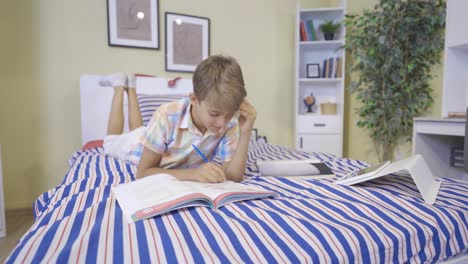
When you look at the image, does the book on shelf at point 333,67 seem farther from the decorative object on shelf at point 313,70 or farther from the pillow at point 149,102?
the pillow at point 149,102

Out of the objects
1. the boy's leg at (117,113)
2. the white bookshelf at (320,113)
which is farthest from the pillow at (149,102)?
the white bookshelf at (320,113)

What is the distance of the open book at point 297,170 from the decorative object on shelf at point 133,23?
1686mm

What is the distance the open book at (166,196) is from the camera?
2.05ft

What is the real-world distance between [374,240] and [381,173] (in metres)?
0.32

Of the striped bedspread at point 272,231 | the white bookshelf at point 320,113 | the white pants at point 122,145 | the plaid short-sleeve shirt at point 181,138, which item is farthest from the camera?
the white bookshelf at point 320,113

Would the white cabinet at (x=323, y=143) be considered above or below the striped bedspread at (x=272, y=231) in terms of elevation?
below

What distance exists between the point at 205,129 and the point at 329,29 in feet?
6.75

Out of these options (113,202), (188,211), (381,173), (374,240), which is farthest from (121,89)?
(374,240)

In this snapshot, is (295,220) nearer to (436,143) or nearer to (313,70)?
(436,143)

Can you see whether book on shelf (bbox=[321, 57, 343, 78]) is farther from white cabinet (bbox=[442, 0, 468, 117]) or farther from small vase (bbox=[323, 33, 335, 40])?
white cabinet (bbox=[442, 0, 468, 117])

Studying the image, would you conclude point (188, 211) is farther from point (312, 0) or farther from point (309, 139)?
point (312, 0)

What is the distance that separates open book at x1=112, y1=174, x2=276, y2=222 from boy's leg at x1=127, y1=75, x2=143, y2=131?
117 cm

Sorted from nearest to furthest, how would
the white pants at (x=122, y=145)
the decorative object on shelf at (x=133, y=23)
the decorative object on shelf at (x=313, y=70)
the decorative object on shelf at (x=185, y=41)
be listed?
the white pants at (x=122, y=145) → the decorative object on shelf at (x=133, y=23) → the decorative object on shelf at (x=185, y=41) → the decorative object on shelf at (x=313, y=70)

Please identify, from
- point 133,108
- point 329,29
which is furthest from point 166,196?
point 329,29
